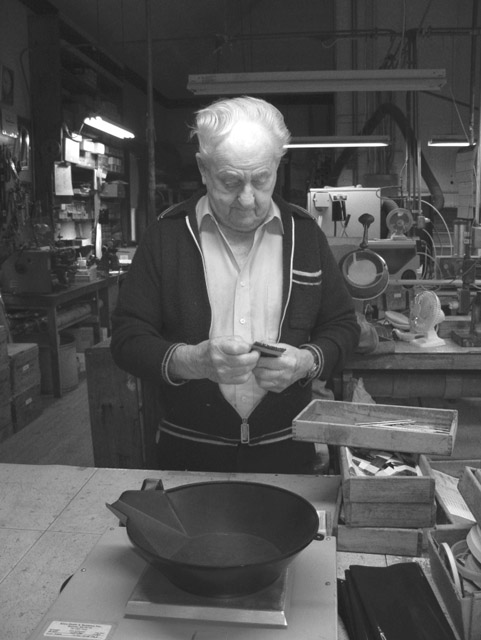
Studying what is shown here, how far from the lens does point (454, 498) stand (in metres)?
1.50

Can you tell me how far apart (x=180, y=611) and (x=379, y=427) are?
67 cm

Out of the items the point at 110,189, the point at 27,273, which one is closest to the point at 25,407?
the point at 27,273

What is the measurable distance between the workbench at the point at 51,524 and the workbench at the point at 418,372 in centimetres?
136

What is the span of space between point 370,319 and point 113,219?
691 centimetres

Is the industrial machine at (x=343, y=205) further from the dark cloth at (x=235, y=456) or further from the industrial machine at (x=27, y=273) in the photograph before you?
the dark cloth at (x=235, y=456)

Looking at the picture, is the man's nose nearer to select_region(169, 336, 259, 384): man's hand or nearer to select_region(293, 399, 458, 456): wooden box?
select_region(169, 336, 259, 384): man's hand

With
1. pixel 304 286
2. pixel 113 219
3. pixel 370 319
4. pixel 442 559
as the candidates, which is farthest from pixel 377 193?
pixel 113 219

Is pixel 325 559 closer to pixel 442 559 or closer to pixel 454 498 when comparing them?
pixel 442 559

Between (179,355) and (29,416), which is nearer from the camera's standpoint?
(179,355)

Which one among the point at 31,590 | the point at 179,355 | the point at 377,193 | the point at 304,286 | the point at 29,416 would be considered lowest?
the point at 29,416

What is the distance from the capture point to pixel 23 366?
Answer: 4.53m

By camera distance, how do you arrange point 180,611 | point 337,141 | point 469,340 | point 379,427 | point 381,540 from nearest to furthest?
point 180,611 → point 381,540 → point 379,427 → point 469,340 → point 337,141

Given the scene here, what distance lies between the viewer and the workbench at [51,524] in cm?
113

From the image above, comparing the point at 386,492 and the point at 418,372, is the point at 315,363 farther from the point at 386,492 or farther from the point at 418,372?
the point at 418,372
